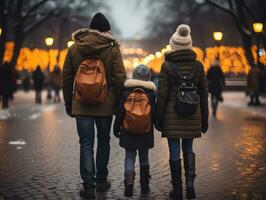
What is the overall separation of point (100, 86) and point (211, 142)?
7.06m

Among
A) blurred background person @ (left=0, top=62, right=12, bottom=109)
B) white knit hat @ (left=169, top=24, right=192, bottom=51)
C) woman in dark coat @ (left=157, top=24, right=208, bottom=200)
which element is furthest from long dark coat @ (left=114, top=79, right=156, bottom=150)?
blurred background person @ (left=0, top=62, right=12, bottom=109)

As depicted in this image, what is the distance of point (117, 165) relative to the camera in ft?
34.0

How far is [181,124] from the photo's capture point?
757 cm

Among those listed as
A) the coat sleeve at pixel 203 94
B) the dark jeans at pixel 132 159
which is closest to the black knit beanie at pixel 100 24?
the coat sleeve at pixel 203 94

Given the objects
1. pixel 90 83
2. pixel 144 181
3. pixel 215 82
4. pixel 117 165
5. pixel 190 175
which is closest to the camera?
pixel 90 83

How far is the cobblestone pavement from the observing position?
8.03m

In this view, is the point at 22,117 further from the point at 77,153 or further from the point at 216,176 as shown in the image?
the point at 216,176

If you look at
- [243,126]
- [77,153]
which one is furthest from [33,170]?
[243,126]

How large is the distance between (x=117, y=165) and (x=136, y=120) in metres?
2.84

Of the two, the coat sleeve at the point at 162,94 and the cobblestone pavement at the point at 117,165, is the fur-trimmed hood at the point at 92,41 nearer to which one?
the coat sleeve at the point at 162,94

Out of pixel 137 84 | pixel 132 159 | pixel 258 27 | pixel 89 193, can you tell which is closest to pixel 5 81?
pixel 258 27

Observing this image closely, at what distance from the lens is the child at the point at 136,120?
301 inches

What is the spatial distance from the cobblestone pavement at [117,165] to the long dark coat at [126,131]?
0.52 meters

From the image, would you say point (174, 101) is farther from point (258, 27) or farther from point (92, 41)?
point (258, 27)
